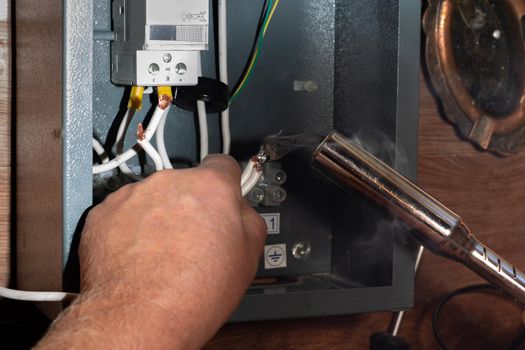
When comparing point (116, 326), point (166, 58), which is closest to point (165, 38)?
point (166, 58)

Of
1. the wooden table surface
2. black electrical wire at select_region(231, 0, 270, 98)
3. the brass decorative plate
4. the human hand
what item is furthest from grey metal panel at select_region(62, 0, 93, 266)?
the brass decorative plate

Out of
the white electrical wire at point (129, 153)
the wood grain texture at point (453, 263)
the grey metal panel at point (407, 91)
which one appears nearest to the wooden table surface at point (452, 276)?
the wood grain texture at point (453, 263)

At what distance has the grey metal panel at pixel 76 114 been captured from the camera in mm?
652

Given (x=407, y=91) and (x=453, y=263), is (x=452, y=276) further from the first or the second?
(x=407, y=91)

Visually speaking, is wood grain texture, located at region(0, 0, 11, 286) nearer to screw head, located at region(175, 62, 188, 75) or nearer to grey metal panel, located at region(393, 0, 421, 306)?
screw head, located at region(175, 62, 188, 75)

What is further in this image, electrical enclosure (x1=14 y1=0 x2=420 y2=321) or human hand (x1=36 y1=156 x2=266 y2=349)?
electrical enclosure (x1=14 y1=0 x2=420 y2=321)

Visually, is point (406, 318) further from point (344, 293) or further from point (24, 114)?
point (24, 114)

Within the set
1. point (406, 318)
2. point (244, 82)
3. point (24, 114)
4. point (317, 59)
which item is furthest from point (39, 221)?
point (406, 318)

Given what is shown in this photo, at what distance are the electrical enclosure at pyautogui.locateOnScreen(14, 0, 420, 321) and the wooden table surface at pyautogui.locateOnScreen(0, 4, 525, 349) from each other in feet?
0.58

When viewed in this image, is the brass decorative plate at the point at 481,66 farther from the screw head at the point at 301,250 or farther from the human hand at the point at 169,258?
the human hand at the point at 169,258

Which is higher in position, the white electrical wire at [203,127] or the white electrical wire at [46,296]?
the white electrical wire at [203,127]

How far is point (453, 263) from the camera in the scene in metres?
1.27

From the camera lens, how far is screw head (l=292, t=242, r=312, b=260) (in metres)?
0.96

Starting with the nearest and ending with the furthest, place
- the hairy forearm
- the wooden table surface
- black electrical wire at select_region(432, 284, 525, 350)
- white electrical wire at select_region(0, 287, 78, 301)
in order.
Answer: the hairy forearm < white electrical wire at select_region(0, 287, 78, 301) < the wooden table surface < black electrical wire at select_region(432, 284, 525, 350)
